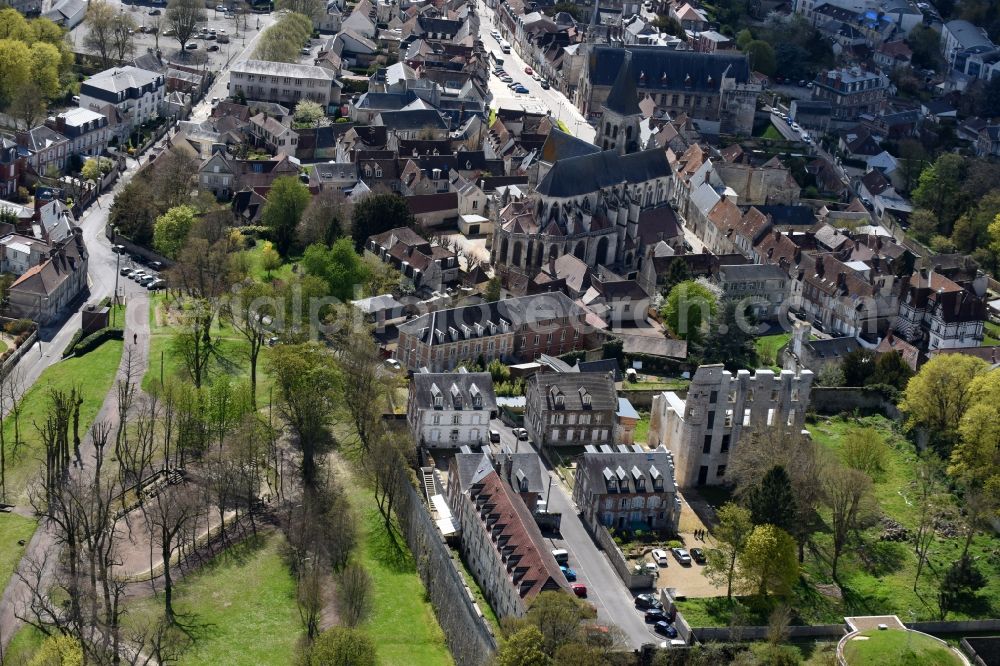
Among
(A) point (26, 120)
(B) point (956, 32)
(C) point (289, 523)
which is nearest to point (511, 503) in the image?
(C) point (289, 523)

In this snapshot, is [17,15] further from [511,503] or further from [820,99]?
[511,503]

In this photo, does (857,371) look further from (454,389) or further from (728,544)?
(454,389)

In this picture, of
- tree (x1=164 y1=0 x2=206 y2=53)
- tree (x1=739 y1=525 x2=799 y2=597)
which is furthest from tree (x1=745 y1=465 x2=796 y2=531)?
tree (x1=164 y1=0 x2=206 y2=53)

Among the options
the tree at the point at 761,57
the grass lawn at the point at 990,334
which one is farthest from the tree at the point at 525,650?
the tree at the point at 761,57

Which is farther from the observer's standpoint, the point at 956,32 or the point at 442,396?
the point at 956,32

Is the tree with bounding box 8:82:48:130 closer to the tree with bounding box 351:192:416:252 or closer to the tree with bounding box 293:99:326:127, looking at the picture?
the tree with bounding box 293:99:326:127

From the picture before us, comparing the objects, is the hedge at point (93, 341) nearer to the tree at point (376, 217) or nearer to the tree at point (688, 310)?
the tree at point (376, 217)
